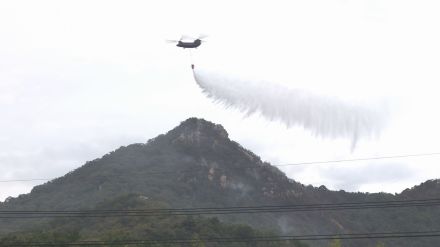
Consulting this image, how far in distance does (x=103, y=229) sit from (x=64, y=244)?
1847 inches

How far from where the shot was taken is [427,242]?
178 meters

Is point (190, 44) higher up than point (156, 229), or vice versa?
point (190, 44)

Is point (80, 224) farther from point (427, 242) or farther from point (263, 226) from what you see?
point (427, 242)

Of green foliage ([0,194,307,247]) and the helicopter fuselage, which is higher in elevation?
the helicopter fuselage

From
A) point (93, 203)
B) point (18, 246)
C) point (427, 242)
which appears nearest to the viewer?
point (18, 246)

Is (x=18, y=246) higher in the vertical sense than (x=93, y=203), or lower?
lower

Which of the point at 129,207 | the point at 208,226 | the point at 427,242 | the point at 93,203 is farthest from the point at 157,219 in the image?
the point at 427,242

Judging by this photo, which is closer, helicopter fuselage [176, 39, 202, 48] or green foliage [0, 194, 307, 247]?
helicopter fuselage [176, 39, 202, 48]

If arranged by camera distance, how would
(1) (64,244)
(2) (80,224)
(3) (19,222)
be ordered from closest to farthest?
(1) (64,244) < (2) (80,224) < (3) (19,222)

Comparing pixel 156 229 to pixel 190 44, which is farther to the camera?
pixel 156 229

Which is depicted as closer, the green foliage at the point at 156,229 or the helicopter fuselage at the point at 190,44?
the helicopter fuselage at the point at 190,44

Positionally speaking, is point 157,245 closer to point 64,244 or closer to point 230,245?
point 64,244

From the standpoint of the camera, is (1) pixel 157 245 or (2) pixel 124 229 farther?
(2) pixel 124 229

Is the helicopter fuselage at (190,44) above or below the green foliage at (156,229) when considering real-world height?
above
